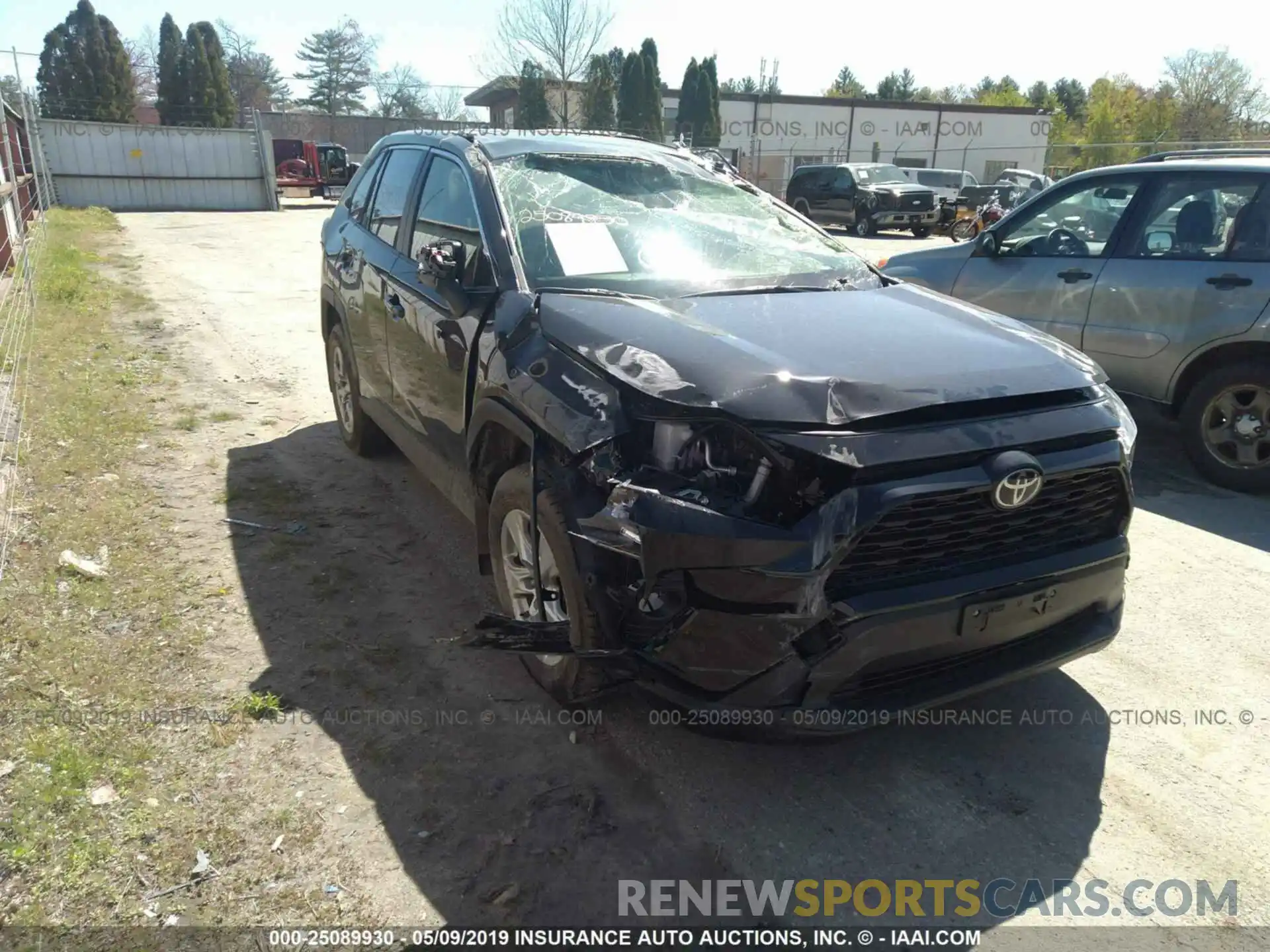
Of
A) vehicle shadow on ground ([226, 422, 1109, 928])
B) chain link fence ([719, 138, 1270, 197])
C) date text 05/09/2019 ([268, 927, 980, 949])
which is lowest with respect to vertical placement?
date text 05/09/2019 ([268, 927, 980, 949])

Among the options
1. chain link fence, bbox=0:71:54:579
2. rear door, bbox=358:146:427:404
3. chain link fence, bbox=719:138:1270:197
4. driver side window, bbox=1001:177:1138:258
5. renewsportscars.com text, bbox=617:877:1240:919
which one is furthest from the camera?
chain link fence, bbox=719:138:1270:197

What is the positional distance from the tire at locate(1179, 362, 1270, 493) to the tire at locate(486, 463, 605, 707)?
4385 millimetres

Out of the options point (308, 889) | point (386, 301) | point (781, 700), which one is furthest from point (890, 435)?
point (386, 301)

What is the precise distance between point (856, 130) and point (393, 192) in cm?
Answer: 4681

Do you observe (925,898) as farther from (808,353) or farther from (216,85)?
(216,85)

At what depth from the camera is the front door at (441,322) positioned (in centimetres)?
355

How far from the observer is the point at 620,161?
13.8 feet

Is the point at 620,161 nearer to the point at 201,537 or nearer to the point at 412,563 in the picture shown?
the point at 412,563

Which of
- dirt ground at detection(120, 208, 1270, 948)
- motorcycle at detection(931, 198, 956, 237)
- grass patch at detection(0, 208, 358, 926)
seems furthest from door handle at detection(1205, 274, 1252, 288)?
motorcycle at detection(931, 198, 956, 237)

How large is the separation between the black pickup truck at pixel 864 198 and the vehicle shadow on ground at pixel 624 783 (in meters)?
20.9

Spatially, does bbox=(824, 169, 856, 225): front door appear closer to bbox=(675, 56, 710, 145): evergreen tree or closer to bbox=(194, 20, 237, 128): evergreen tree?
bbox=(675, 56, 710, 145): evergreen tree

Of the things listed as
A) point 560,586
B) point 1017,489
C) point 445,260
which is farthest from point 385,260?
point 1017,489

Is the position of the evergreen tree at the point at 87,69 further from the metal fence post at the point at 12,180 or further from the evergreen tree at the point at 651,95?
the metal fence post at the point at 12,180

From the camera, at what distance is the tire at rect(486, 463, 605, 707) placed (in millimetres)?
2660
